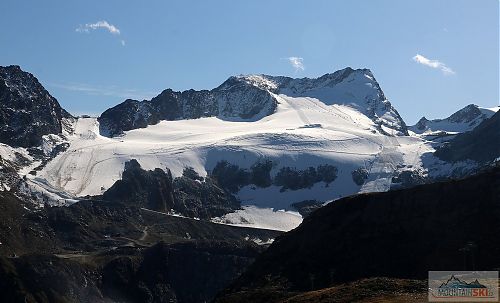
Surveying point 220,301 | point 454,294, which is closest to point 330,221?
point 220,301

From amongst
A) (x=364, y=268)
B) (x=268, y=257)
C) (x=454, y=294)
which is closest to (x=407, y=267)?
(x=364, y=268)

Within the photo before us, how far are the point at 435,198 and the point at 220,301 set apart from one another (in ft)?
185

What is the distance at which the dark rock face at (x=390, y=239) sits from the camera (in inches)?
6260

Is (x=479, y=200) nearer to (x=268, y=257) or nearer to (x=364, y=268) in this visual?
(x=364, y=268)

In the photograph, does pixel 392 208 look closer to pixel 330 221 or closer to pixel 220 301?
pixel 330 221

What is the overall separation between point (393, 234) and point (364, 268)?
460 inches

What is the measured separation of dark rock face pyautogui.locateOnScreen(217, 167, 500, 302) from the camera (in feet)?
522

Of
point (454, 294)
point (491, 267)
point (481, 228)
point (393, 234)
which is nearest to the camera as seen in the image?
point (454, 294)

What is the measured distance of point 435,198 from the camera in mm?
175875

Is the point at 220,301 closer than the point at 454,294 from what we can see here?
No

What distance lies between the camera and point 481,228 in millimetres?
160625

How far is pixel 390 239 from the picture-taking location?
170250mm

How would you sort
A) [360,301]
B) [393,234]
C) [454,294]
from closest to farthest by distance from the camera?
[454,294]
[360,301]
[393,234]

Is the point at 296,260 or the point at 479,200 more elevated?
the point at 479,200
